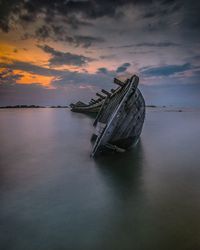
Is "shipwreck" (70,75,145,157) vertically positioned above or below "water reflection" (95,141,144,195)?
above

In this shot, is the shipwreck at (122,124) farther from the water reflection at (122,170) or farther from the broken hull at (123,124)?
the water reflection at (122,170)

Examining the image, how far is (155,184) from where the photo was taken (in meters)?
5.86

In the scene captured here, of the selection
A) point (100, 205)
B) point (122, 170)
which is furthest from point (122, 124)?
point (100, 205)

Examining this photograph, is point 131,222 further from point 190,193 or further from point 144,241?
point 190,193

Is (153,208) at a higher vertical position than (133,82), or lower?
lower

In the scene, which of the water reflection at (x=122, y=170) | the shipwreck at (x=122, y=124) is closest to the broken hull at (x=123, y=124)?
the shipwreck at (x=122, y=124)

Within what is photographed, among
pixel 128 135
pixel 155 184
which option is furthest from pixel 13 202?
pixel 128 135

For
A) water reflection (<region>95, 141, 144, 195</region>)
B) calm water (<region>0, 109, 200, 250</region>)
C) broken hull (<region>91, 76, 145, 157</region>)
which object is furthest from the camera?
broken hull (<region>91, 76, 145, 157</region>)

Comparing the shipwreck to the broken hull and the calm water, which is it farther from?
the calm water

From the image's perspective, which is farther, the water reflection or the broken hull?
the broken hull

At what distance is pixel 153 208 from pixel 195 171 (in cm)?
348

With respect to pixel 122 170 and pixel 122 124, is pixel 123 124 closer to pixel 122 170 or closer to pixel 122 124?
Answer: pixel 122 124

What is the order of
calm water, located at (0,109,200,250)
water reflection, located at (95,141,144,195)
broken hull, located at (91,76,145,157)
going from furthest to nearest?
broken hull, located at (91,76,145,157) → water reflection, located at (95,141,144,195) → calm water, located at (0,109,200,250)

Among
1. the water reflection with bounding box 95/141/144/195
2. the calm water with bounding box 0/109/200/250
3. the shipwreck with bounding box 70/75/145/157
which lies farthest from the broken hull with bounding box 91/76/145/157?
the calm water with bounding box 0/109/200/250
